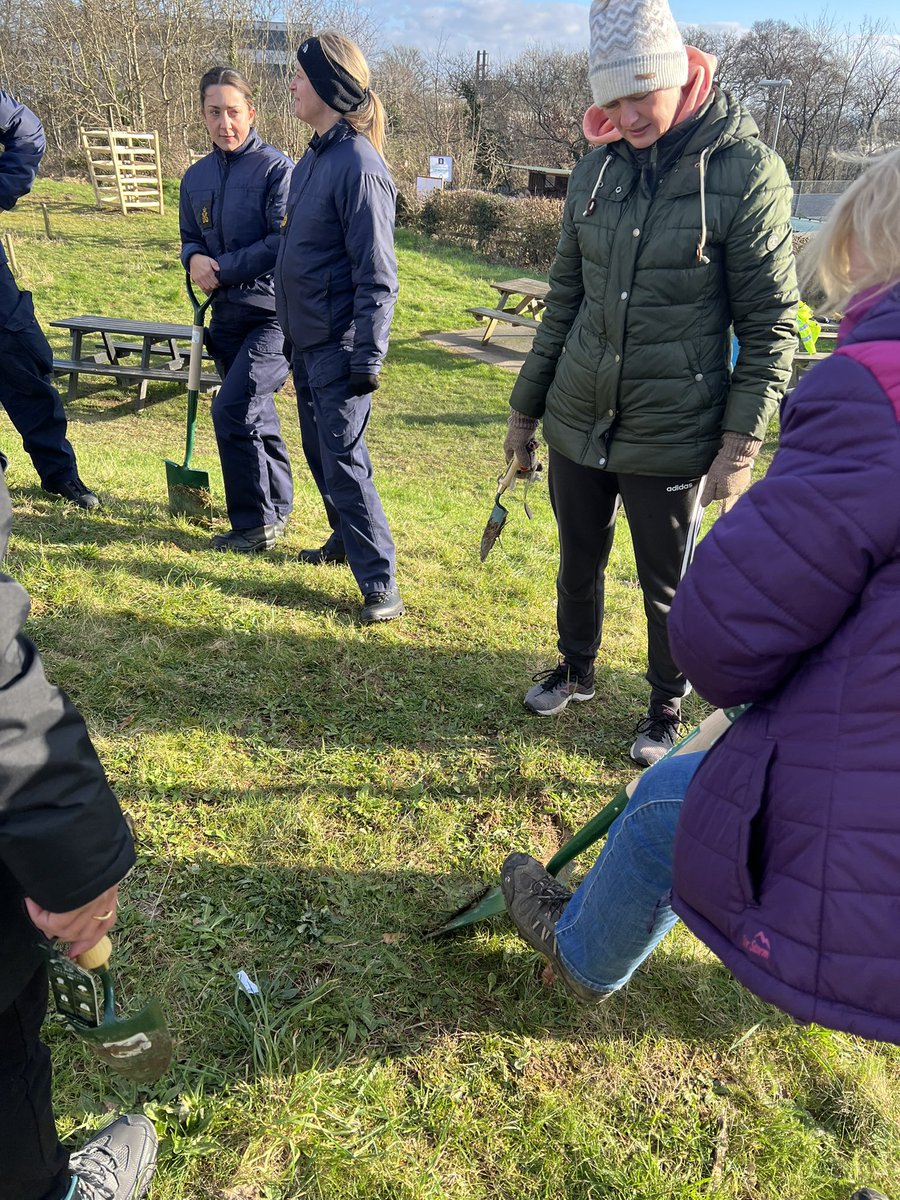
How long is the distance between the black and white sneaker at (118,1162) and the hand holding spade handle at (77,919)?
0.56 m

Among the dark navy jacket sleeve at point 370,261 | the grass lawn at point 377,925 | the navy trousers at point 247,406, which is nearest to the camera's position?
the grass lawn at point 377,925

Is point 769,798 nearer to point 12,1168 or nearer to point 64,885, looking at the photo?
point 64,885

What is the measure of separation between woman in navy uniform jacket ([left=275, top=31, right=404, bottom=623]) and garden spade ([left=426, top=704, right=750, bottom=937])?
71.9 inches

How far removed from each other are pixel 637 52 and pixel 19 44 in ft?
77.6

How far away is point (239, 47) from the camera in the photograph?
20.8m

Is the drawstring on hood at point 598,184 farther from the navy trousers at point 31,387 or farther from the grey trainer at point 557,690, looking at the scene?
the navy trousers at point 31,387

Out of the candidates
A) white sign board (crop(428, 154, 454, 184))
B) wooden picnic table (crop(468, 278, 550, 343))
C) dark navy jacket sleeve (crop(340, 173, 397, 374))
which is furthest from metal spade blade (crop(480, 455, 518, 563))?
white sign board (crop(428, 154, 454, 184))

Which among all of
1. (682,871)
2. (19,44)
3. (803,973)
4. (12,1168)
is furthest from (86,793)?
(19,44)

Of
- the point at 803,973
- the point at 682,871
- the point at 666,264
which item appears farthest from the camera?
the point at 666,264

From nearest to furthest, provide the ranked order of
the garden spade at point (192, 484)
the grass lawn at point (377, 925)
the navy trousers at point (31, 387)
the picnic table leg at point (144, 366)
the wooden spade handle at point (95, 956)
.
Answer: the wooden spade handle at point (95, 956) < the grass lawn at point (377, 925) < the navy trousers at point (31, 387) < the garden spade at point (192, 484) < the picnic table leg at point (144, 366)

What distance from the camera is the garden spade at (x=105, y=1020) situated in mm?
1430

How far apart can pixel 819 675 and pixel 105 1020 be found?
1298 mm

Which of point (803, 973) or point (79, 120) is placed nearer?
point (803, 973)

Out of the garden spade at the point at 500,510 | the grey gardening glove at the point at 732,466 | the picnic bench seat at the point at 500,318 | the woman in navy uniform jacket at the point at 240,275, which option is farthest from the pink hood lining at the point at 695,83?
the picnic bench seat at the point at 500,318
